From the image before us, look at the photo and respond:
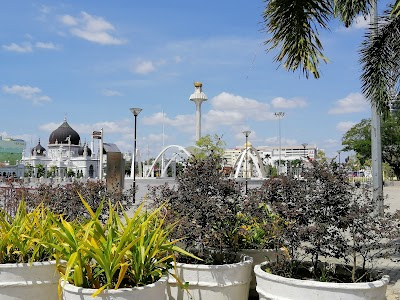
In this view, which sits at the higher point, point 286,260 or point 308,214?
point 308,214

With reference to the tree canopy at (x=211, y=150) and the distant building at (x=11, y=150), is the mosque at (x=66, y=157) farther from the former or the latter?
the tree canopy at (x=211, y=150)

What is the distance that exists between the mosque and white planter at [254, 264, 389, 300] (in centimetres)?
11796

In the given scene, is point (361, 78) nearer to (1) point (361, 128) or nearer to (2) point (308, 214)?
→ (2) point (308, 214)

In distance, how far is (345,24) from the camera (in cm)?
887

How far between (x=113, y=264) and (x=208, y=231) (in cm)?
159

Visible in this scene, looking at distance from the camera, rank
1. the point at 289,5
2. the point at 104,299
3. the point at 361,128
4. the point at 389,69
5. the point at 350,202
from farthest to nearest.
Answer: the point at 361,128 < the point at 389,69 < the point at 289,5 < the point at 350,202 < the point at 104,299

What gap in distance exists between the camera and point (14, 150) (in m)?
134

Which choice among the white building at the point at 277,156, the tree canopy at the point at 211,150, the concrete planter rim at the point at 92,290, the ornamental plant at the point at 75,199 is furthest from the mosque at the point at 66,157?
the concrete planter rim at the point at 92,290

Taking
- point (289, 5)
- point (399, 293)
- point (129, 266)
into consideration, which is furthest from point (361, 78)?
point (129, 266)

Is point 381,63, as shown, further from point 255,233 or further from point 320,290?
point 320,290

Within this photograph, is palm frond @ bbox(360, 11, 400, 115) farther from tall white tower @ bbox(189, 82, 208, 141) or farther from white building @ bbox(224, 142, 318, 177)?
tall white tower @ bbox(189, 82, 208, 141)

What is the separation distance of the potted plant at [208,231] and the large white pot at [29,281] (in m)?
1.21

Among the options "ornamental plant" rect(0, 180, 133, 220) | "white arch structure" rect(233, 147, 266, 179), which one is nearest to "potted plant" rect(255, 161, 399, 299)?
"ornamental plant" rect(0, 180, 133, 220)

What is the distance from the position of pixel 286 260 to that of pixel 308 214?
2.10 feet
